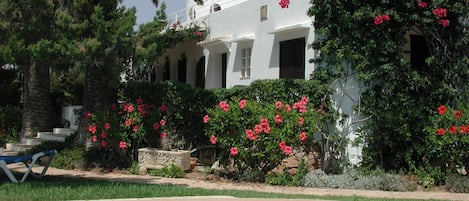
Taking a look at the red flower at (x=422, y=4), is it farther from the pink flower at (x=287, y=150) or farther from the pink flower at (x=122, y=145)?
the pink flower at (x=122, y=145)

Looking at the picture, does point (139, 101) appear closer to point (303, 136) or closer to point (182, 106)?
point (182, 106)

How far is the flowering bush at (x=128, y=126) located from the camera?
12555 mm

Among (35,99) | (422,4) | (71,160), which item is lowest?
(71,160)

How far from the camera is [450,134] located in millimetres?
10703

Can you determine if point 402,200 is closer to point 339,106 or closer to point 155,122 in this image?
point 339,106

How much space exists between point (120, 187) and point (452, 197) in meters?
6.47

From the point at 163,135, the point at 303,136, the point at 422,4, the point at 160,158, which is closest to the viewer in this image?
the point at 303,136

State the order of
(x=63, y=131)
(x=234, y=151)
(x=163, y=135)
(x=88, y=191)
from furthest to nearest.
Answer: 1. (x=63, y=131)
2. (x=163, y=135)
3. (x=234, y=151)
4. (x=88, y=191)

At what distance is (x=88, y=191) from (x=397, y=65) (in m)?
7.47

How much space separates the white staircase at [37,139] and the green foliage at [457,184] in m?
11.3

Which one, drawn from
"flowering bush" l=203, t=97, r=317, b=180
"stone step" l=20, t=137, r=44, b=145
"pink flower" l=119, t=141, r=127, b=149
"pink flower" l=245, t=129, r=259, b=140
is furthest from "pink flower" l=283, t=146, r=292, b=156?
"stone step" l=20, t=137, r=44, b=145

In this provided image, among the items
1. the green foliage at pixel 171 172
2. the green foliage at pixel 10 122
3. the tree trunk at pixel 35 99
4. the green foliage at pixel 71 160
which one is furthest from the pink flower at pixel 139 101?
the green foliage at pixel 10 122

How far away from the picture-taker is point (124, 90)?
1362 centimetres

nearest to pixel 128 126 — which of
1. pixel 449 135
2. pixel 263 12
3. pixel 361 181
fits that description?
pixel 263 12
